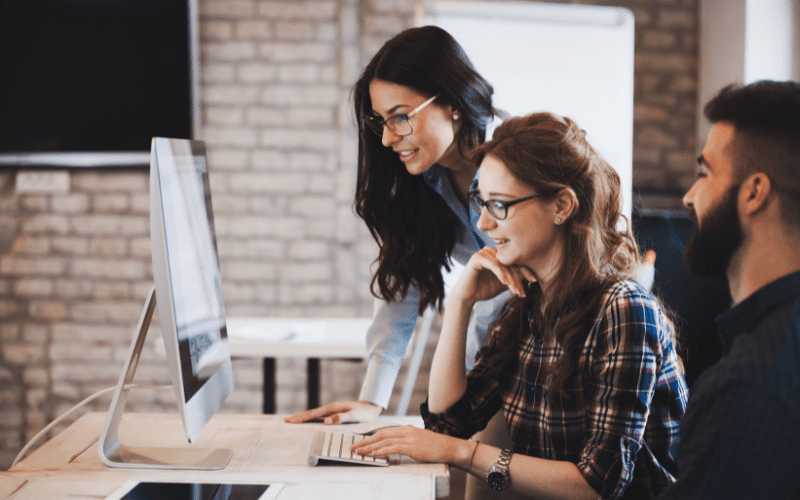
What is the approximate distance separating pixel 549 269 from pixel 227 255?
1.93 meters

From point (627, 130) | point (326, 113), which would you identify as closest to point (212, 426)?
point (326, 113)

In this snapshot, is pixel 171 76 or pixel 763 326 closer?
pixel 763 326

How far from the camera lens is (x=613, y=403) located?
962mm

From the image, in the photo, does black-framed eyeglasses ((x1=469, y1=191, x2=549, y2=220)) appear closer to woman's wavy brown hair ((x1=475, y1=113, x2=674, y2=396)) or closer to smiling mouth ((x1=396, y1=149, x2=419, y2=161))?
woman's wavy brown hair ((x1=475, y1=113, x2=674, y2=396))

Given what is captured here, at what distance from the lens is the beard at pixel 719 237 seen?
75 centimetres

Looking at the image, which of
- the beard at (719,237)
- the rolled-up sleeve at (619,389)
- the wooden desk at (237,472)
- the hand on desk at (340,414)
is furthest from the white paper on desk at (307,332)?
the beard at (719,237)

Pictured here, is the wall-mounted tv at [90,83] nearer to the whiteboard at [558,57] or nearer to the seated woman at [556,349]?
the whiteboard at [558,57]

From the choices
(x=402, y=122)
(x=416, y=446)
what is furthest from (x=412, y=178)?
(x=416, y=446)

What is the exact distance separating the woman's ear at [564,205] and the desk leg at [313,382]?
1.21m

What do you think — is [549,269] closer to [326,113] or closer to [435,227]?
[435,227]

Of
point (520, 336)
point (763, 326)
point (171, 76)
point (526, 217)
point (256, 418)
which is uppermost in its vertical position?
point (171, 76)

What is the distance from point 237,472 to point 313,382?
1131 mm

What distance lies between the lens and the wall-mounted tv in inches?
106

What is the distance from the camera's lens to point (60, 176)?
2.73 m
